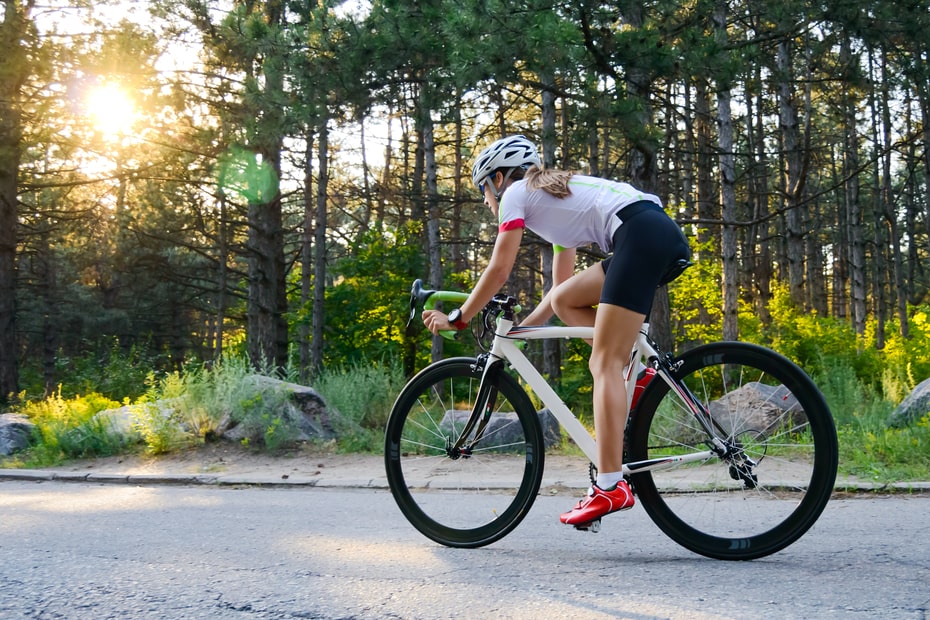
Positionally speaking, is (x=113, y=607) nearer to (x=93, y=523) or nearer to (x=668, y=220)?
(x=93, y=523)

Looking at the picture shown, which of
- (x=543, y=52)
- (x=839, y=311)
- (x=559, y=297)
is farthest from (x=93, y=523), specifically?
Result: (x=839, y=311)

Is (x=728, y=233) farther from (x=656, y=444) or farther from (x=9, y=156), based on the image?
(x=9, y=156)

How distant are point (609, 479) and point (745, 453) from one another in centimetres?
64

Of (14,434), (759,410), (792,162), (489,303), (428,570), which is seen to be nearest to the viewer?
(428,570)

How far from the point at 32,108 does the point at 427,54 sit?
1026cm

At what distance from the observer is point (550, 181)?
12.1ft

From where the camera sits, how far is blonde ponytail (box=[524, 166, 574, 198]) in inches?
145

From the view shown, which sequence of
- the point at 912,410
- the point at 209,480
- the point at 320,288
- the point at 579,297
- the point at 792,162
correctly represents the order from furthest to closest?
1. the point at 792,162
2. the point at 320,288
3. the point at 912,410
4. the point at 209,480
5. the point at 579,297

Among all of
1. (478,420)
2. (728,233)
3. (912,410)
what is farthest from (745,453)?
(728,233)

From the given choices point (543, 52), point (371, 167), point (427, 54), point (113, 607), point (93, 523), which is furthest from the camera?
point (371, 167)

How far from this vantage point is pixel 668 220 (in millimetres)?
3691

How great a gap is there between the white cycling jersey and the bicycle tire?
723 millimetres

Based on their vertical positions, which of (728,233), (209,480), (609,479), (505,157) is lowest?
(209,480)

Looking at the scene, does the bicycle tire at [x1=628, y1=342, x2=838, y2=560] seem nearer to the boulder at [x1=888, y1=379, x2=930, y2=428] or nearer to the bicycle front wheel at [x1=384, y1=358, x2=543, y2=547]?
the bicycle front wheel at [x1=384, y1=358, x2=543, y2=547]
